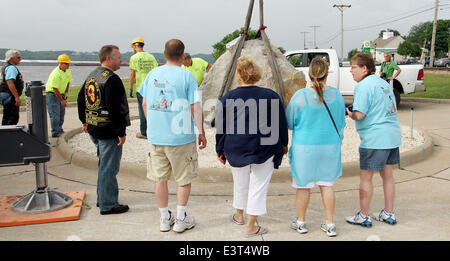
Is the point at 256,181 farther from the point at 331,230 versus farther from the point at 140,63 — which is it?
the point at 140,63

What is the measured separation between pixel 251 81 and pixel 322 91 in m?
0.66

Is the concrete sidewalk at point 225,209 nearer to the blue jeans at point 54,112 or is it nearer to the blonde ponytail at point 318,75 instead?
the blonde ponytail at point 318,75

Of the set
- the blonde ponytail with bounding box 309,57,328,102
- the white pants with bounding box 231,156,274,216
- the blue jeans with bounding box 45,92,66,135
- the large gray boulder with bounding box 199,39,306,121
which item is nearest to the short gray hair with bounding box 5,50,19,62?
the blue jeans with bounding box 45,92,66,135

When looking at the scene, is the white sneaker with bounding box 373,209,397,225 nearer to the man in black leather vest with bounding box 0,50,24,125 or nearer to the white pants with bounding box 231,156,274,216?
the white pants with bounding box 231,156,274,216

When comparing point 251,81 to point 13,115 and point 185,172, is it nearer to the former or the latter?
point 185,172

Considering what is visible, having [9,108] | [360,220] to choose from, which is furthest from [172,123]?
[9,108]

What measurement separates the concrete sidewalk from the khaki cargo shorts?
54cm

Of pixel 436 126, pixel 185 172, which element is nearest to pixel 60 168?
pixel 185 172

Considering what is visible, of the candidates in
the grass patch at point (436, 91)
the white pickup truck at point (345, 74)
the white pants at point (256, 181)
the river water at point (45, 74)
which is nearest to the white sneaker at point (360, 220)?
the white pants at point (256, 181)

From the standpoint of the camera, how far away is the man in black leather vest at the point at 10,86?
740 cm

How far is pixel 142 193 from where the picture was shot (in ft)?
17.0

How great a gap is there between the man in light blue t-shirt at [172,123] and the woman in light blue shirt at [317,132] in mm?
913

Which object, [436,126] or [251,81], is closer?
[251,81]

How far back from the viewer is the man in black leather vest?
24.3ft
